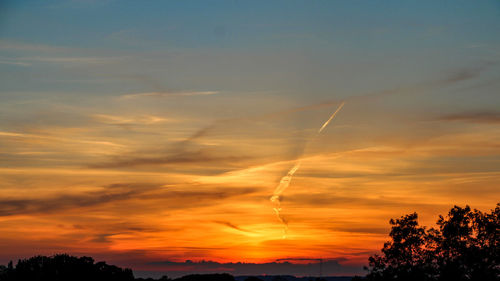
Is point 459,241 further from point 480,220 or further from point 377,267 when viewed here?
point 377,267

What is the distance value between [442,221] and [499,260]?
22.7 feet

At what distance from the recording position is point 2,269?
404ft

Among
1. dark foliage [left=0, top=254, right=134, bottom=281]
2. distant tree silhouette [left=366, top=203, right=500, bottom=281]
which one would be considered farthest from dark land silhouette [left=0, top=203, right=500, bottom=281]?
dark foliage [left=0, top=254, right=134, bottom=281]

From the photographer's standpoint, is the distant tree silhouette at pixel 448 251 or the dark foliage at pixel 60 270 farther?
the dark foliage at pixel 60 270

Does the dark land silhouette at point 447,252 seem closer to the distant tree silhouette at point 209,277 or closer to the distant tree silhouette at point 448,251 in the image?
the distant tree silhouette at point 448,251

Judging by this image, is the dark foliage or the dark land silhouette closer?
the dark land silhouette

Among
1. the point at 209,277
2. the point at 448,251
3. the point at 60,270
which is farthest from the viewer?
the point at 209,277

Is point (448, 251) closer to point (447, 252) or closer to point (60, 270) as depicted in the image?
point (447, 252)

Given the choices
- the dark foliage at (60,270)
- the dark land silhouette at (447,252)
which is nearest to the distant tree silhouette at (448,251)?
the dark land silhouette at (447,252)

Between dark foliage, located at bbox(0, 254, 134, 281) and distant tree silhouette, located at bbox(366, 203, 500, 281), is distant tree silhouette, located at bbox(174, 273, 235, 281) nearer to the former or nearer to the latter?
dark foliage, located at bbox(0, 254, 134, 281)

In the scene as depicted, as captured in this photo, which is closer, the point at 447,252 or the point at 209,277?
the point at 447,252

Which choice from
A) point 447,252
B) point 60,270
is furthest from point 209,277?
point 447,252

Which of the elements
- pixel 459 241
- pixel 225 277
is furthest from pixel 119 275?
pixel 459 241

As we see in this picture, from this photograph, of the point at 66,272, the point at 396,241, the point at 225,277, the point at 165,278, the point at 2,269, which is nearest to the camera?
the point at 396,241
